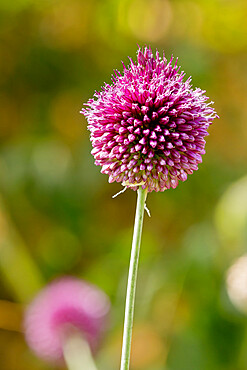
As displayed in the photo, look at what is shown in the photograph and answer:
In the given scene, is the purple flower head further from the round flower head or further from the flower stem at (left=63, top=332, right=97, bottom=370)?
the round flower head

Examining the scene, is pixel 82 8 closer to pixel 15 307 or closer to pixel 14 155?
pixel 14 155

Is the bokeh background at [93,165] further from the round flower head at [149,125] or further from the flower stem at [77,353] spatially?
the round flower head at [149,125]

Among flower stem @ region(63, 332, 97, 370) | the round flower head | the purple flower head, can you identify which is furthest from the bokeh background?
the round flower head

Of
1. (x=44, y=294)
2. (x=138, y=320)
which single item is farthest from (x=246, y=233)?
(x=44, y=294)

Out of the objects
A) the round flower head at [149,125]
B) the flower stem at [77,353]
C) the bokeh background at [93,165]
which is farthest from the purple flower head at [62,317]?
the round flower head at [149,125]

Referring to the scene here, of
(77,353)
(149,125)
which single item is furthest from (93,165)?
(149,125)
